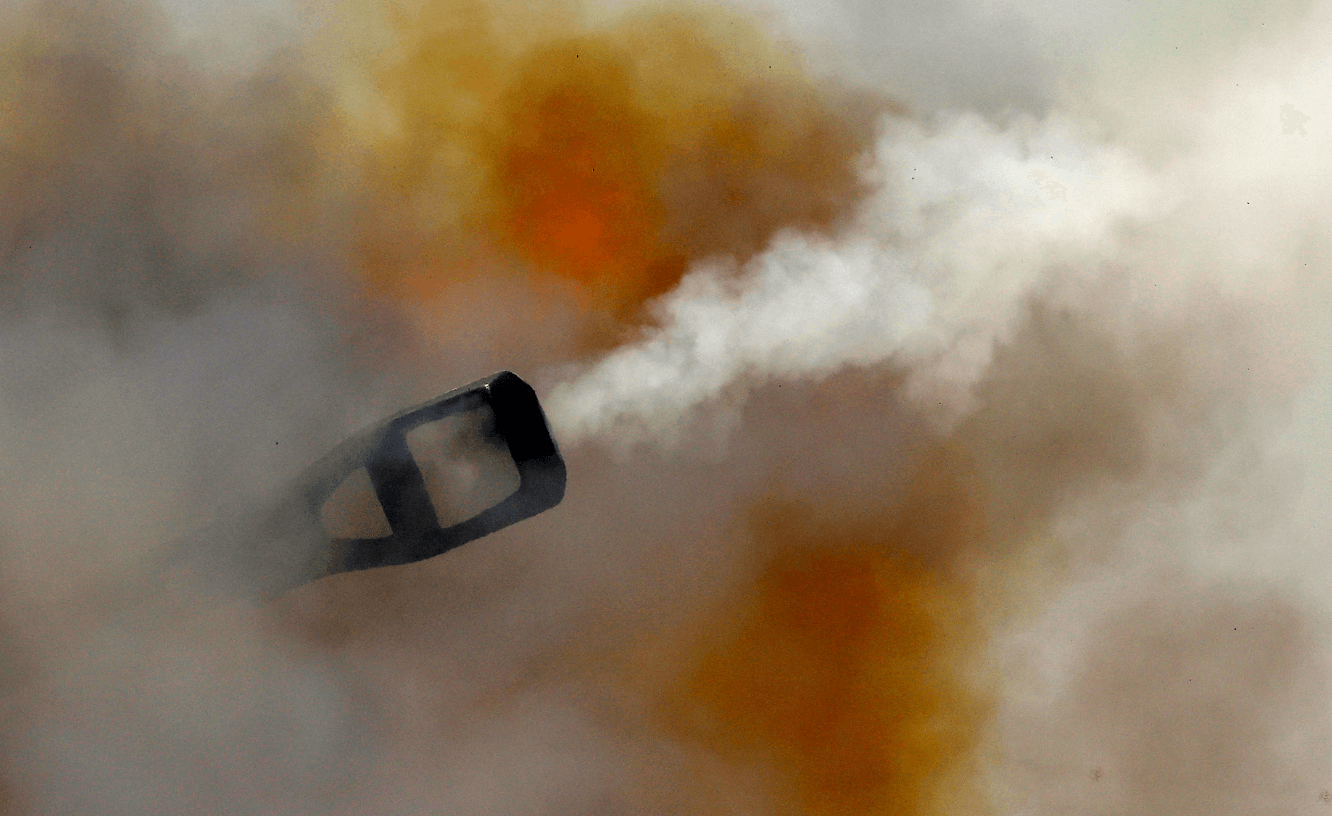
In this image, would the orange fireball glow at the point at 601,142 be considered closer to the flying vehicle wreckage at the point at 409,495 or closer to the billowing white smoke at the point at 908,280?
the billowing white smoke at the point at 908,280

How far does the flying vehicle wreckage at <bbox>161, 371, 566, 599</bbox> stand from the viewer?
611cm

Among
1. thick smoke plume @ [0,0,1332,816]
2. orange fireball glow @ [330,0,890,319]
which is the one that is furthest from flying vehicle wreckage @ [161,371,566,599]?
orange fireball glow @ [330,0,890,319]

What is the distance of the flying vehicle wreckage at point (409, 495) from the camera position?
20.0 ft

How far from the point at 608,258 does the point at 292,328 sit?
11.2 feet

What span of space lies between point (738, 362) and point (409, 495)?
3933mm

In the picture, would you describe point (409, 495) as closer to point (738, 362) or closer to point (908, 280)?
point (738, 362)

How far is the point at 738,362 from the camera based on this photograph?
923 cm

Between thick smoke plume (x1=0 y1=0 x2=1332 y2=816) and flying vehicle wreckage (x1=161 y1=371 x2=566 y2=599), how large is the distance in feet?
5.85

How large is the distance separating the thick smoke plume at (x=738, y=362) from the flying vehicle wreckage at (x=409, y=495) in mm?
1783

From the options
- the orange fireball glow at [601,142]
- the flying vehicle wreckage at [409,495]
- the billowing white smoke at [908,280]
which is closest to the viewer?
the flying vehicle wreckage at [409,495]

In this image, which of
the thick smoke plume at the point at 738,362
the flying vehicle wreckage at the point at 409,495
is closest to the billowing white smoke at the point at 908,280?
the thick smoke plume at the point at 738,362

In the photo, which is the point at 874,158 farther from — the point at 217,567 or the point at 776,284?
the point at 217,567

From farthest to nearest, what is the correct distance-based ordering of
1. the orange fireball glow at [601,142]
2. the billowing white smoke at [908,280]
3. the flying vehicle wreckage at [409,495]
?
the orange fireball glow at [601,142], the billowing white smoke at [908,280], the flying vehicle wreckage at [409,495]

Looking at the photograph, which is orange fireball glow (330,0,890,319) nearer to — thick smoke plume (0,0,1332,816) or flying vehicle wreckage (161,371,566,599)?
thick smoke plume (0,0,1332,816)
